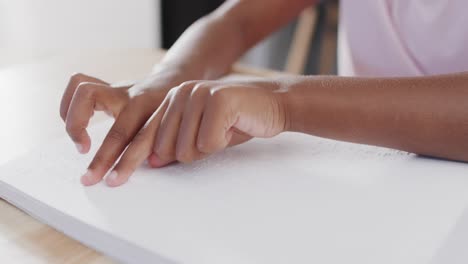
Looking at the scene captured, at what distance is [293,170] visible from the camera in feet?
1.76

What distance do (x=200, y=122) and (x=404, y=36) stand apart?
1.41 ft

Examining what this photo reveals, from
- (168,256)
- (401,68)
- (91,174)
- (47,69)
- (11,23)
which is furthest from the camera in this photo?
(11,23)

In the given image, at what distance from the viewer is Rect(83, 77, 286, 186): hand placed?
51 centimetres

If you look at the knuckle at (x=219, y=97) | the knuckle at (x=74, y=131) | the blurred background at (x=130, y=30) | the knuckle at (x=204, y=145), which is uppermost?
the knuckle at (x=219, y=97)

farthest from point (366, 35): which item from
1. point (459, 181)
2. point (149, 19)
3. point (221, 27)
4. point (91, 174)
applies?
point (149, 19)

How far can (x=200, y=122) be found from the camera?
521 mm

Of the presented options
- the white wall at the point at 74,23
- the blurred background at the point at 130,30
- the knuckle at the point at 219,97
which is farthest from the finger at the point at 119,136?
the white wall at the point at 74,23

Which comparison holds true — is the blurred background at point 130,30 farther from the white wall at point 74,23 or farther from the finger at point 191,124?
the finger at point 191,124

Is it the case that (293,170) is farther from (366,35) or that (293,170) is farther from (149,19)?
(149,19)

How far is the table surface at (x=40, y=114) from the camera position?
45 centimetres

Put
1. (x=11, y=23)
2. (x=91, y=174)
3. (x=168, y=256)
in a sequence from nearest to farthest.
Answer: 1. (x=168, y=256)
2. (x=91, y=174)
3. (x=11, y=23)

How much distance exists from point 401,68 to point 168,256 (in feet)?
1.78

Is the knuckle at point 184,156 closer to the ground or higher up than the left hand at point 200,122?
closer to the ground

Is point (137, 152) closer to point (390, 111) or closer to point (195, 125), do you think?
point (195, 125)
